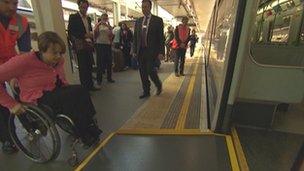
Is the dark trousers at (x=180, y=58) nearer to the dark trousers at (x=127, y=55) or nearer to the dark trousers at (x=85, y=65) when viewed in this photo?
the dark trousers at (x=127, y=55)

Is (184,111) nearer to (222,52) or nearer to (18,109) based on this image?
(222,52)

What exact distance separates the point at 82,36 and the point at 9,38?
1865 millimetres

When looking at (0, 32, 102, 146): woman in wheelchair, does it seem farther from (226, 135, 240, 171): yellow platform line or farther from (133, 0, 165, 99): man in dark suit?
(133, 0, 165, 99): man in dark suit

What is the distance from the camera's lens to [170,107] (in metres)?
3.61

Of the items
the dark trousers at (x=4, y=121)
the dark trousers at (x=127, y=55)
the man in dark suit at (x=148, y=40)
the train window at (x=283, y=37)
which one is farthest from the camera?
the dark trousers at (x=127, y=55)

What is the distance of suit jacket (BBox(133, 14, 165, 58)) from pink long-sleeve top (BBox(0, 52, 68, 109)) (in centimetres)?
196

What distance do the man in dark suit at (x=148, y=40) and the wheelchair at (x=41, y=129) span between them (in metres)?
2.08

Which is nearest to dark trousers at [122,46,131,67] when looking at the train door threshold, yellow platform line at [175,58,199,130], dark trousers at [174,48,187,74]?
dark trousers at [174,48,187,74]

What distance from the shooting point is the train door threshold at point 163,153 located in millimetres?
2061

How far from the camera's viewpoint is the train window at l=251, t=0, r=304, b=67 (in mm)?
3500

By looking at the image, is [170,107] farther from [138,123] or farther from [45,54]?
[45,54]

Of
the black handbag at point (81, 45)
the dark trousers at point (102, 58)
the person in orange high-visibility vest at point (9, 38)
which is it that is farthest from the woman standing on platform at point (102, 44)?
the person in orange high-visibility vest at point (9, 38)

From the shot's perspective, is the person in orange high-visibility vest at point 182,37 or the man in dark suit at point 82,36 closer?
the man in dark suit at point 82,36

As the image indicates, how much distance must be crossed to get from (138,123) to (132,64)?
4.65m
